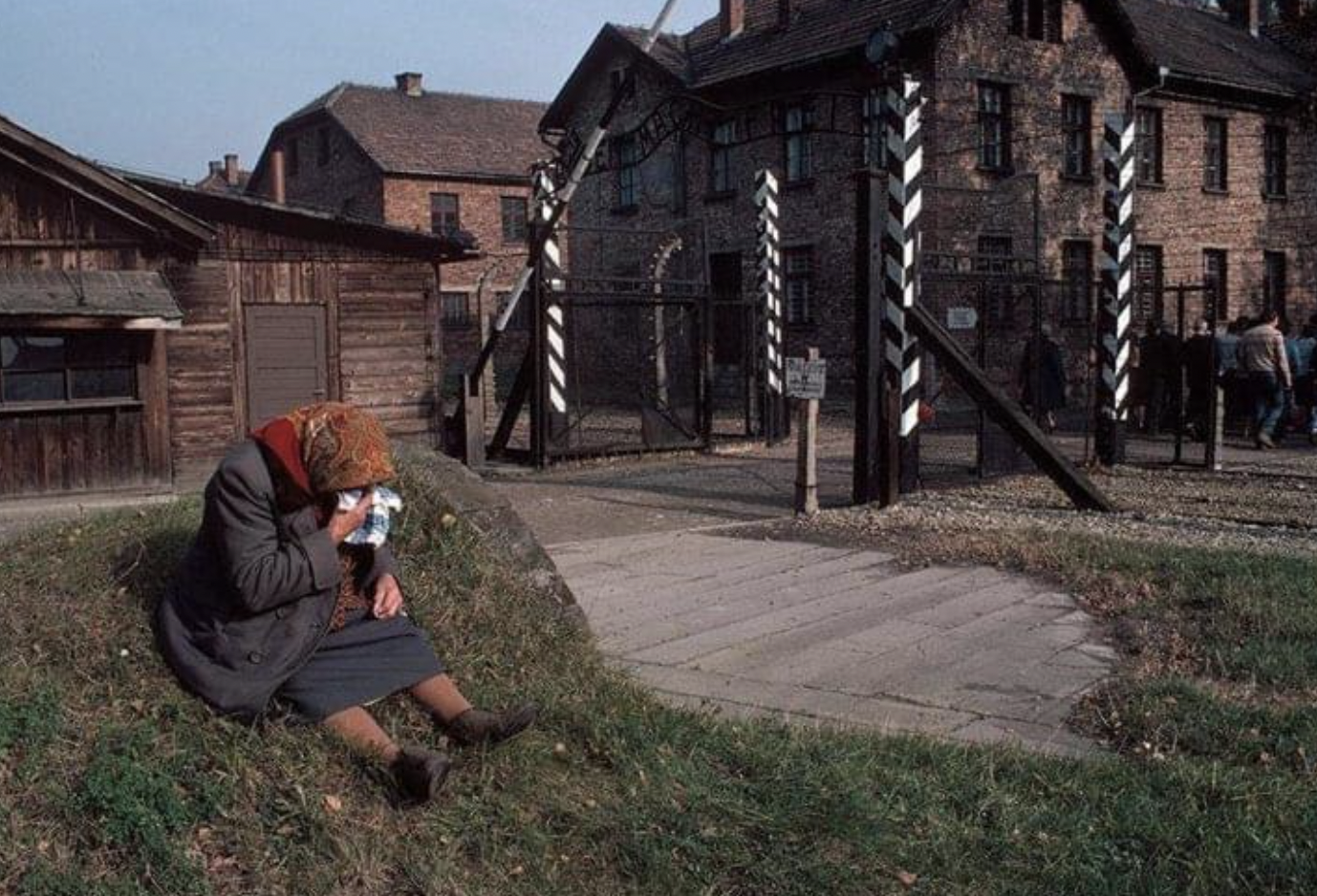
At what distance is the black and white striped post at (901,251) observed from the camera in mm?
12305

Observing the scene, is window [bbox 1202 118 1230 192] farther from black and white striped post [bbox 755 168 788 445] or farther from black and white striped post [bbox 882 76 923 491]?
black and white striped post [bbox 882 76 923 491]

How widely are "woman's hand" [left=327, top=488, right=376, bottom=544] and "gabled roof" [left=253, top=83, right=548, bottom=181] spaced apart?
4328 centimetres

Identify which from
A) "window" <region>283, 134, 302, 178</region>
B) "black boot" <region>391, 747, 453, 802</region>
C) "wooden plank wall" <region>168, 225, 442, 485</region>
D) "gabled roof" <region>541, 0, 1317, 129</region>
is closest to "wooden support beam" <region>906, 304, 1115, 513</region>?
"black boot" <region>391, 747, 453, 802</region>

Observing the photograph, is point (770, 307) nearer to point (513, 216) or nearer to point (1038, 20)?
point (1038, 20)

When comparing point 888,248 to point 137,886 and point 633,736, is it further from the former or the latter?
point 137,886

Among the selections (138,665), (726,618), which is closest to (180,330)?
(726,618)

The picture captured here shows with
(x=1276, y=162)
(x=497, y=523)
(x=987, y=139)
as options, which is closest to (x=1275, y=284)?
(x=1276, y=162)

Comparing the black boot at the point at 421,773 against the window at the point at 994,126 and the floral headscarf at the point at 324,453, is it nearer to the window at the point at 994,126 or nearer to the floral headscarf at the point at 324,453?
the floral headscarf at the point at 324,453

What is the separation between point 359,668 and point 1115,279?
42.0 feet

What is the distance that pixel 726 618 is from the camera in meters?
7.66

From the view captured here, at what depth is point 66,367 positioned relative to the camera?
17.8m

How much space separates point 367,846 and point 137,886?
61cm

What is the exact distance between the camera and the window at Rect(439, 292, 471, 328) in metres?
44.8

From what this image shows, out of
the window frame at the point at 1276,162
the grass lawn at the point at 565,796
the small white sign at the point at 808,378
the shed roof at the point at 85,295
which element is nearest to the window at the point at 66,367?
the shed roof at the point at 85,295
